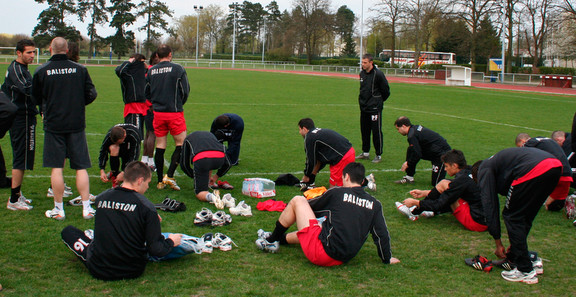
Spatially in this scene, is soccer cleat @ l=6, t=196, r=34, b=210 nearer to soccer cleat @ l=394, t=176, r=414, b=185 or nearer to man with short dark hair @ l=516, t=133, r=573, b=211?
soccer cleat @ l=394, t=176, r=414, b=185

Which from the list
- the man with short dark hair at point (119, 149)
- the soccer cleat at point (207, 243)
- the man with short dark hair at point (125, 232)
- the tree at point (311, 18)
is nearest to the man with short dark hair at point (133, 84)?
the man with short dark hair at point (119, 149)

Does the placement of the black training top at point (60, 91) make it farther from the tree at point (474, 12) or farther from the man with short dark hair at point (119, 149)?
the tree at point (474, 12)

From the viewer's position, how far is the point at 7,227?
584 cm

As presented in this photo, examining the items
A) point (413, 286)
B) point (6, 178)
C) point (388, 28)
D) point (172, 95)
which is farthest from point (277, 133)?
point (388, 28)

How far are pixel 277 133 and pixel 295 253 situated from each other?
27.5ft

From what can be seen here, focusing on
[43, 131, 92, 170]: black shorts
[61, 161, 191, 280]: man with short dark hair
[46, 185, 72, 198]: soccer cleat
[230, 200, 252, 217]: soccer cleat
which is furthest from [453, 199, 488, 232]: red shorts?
[46, 185, 72, 198]: soccer cleat

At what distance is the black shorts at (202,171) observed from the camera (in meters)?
7.07

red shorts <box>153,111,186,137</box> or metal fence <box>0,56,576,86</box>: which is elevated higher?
metal fence <box>0,56,576,86</box>

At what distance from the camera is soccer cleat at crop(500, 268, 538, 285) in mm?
4742

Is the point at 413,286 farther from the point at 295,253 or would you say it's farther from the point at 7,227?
the point at 7,227

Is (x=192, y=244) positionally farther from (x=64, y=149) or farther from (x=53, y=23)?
(x=53, y=23)

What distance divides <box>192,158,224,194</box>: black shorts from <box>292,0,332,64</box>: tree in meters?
78.1

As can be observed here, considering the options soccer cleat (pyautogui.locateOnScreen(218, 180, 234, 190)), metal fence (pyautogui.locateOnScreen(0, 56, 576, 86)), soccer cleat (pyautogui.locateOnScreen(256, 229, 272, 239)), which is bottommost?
soccer cleat (pyautogui.locateOnScreen(256, 229, 272, 239))

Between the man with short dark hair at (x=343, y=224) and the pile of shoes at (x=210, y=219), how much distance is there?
52.0 inches
